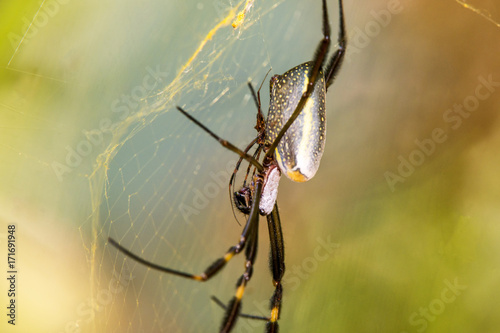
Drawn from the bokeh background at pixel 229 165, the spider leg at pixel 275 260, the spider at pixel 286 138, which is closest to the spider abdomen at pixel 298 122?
the spider at pixel 286 138

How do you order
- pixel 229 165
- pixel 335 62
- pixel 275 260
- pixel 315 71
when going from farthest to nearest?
pixel 229 165 → pixel 275 260 → pixel 335 62 → pixel 315 71

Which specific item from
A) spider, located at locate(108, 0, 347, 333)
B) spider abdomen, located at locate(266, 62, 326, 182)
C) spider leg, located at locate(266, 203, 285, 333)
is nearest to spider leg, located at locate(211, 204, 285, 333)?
spider leg, located at locate(266, 203, 285, 333)

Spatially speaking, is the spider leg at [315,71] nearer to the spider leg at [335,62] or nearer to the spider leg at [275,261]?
the spider leg at [335,62]

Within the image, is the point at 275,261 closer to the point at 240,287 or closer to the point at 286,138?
the point at 240,287

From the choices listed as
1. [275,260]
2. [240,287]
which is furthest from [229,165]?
[240,287]

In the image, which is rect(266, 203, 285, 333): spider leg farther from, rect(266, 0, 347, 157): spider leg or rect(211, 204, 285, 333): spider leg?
rect(266, 0, 347, 157): spider leg

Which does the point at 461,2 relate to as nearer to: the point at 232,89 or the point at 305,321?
the point at 232,89

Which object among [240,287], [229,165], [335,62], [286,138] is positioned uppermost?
[229,165]
